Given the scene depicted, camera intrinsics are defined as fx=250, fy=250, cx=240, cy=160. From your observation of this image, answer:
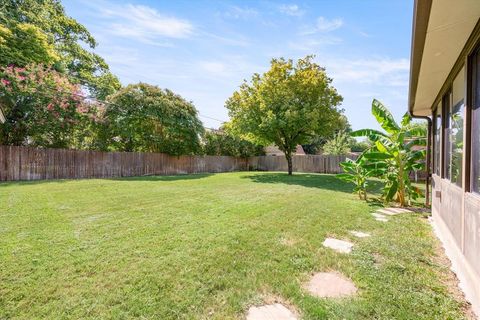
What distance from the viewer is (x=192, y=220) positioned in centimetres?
450

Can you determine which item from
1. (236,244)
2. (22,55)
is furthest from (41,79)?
(236,244)

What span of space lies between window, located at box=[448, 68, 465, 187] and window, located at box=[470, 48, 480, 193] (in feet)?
1.61

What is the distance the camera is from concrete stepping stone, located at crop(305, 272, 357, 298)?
227cm

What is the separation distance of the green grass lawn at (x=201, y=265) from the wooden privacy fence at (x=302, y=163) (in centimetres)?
1592

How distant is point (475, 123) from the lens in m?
2.38

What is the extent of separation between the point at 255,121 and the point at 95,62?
56.7 ft

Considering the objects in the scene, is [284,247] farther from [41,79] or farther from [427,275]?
[41,79]

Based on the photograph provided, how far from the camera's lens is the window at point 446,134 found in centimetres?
396

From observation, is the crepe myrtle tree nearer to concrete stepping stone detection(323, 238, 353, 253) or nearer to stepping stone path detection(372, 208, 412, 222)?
stepping stone path detection(372, 208, 412, 222)

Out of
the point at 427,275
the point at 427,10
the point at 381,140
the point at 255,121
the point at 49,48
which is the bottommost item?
the point at 427,275

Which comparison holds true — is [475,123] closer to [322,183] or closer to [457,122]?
[457,122]

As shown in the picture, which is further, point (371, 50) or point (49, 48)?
point (49, 48)

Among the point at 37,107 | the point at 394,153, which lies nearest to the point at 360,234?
the point at 394,153

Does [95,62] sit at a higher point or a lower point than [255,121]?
higher
